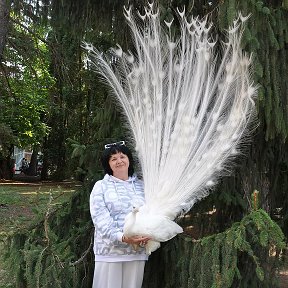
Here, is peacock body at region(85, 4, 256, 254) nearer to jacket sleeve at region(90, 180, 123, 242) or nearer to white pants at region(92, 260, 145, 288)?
jacket sleeve at region(90, 180, 123, 242)

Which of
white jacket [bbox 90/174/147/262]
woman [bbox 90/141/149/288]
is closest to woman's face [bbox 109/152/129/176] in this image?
woman [bbox 90/141/149/288]

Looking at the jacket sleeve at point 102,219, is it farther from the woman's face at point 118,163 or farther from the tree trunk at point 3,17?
the tree trunk at point 3,17

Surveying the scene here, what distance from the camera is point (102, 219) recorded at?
366 centimetres

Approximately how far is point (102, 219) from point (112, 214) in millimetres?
101

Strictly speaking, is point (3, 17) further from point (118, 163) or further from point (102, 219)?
point (102, 219)

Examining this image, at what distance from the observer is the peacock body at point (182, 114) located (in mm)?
Result: 3576

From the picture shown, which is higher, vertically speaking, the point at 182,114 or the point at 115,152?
the point at 182,114

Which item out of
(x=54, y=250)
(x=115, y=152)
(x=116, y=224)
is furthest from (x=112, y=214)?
(x=54, y=250)

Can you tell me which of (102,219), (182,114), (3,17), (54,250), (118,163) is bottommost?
(54,250)

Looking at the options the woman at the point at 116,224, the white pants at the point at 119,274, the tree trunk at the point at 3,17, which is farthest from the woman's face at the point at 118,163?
the tree trunk at the point at 3,17

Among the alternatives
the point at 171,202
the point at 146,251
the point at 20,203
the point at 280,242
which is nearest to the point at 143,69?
the point at 171,202

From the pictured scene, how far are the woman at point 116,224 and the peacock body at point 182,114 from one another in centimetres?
15

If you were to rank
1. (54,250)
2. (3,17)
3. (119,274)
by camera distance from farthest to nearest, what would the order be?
(3,17) < (54,250) < (119,274)

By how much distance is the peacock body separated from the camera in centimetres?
358
